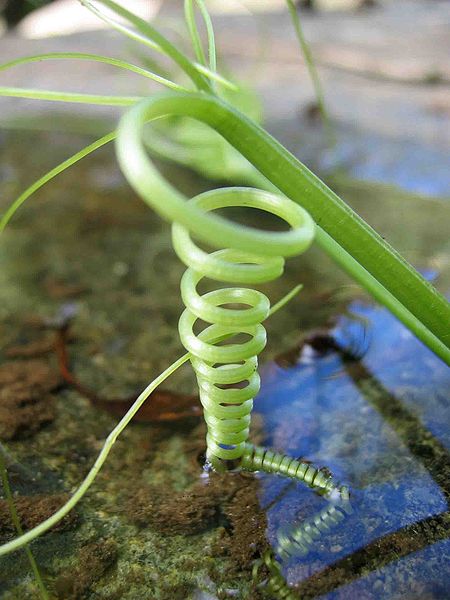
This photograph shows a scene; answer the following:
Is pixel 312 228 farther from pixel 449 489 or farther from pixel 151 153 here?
pixel 151 153

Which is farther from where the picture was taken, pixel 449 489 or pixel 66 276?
pixel 66 276

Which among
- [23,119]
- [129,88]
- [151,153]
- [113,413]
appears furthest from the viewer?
[129,88]

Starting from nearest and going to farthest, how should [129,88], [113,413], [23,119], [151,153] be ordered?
[113,413], [151,153], [23,119], [129,88]

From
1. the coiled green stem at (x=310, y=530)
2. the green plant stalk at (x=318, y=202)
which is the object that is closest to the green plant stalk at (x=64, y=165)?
the green plant stalk at (x=318, y=202)

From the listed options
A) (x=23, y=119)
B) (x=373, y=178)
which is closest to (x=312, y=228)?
(x=373, y=178)

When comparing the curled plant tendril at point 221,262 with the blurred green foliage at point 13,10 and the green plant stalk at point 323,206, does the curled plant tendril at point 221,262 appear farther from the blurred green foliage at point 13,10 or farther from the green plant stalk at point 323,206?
the blurred green foliage at point 13,10

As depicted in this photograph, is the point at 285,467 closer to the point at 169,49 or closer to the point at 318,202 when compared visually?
the point at 318,202

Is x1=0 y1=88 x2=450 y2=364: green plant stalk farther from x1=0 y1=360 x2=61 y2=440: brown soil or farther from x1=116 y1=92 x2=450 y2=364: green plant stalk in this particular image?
x1=0 y1=360 x2=61 y2=440: brown soil

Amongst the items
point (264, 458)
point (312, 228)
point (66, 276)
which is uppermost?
point (312, 228)
